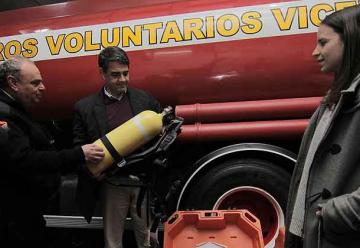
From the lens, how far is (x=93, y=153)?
2256 mm

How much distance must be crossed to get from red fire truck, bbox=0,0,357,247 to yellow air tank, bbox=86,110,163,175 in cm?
54

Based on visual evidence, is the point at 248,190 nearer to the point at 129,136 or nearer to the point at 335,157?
the point at 129,136

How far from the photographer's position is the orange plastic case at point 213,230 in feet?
8.30

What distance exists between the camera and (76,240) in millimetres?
3711


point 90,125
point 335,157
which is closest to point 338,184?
point 335,157

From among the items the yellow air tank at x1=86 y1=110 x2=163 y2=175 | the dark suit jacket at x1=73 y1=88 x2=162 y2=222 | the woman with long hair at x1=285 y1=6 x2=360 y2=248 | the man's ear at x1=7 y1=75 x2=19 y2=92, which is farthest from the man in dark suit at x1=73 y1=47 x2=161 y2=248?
the woman with long hair at x1=285 y1=6 x2=360 y2=248

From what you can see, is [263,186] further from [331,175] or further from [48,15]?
[48,15]

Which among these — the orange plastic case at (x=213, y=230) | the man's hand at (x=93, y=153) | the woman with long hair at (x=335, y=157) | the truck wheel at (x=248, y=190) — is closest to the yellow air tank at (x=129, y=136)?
the man's hand at (x=93, y=153)

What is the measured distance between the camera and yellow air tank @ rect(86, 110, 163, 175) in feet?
7.89

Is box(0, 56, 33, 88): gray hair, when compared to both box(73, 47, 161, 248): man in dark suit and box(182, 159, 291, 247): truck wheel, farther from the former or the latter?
box(182, 159, 291, 247): truck wheel

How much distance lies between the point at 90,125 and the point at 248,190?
1176 mm

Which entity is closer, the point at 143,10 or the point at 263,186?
the point at 263,186

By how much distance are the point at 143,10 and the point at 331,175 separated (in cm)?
223

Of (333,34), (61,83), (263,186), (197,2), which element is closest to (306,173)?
(333,34)
